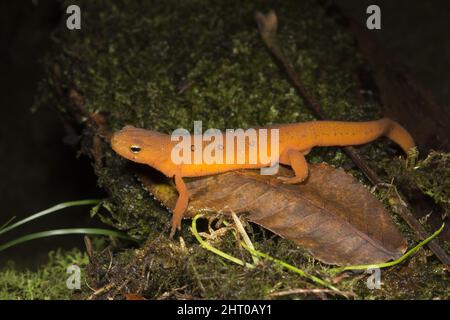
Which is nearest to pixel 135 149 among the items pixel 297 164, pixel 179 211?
pixel 179 211

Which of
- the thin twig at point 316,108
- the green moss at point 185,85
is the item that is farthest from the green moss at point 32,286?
the thin twig at point 316,108

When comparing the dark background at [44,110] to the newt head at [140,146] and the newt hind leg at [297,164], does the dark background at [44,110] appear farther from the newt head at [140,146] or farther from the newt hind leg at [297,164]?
the newt hind leg at [297,164]

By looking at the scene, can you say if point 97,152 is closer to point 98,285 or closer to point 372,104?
point 98,285

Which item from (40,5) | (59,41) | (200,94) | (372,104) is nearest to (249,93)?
(200,94)

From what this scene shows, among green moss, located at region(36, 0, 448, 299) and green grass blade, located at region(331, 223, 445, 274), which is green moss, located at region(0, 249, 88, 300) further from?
green grass blade, located at region(331, 223, 445, 274)

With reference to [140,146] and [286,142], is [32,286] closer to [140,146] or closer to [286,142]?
[140,146]
